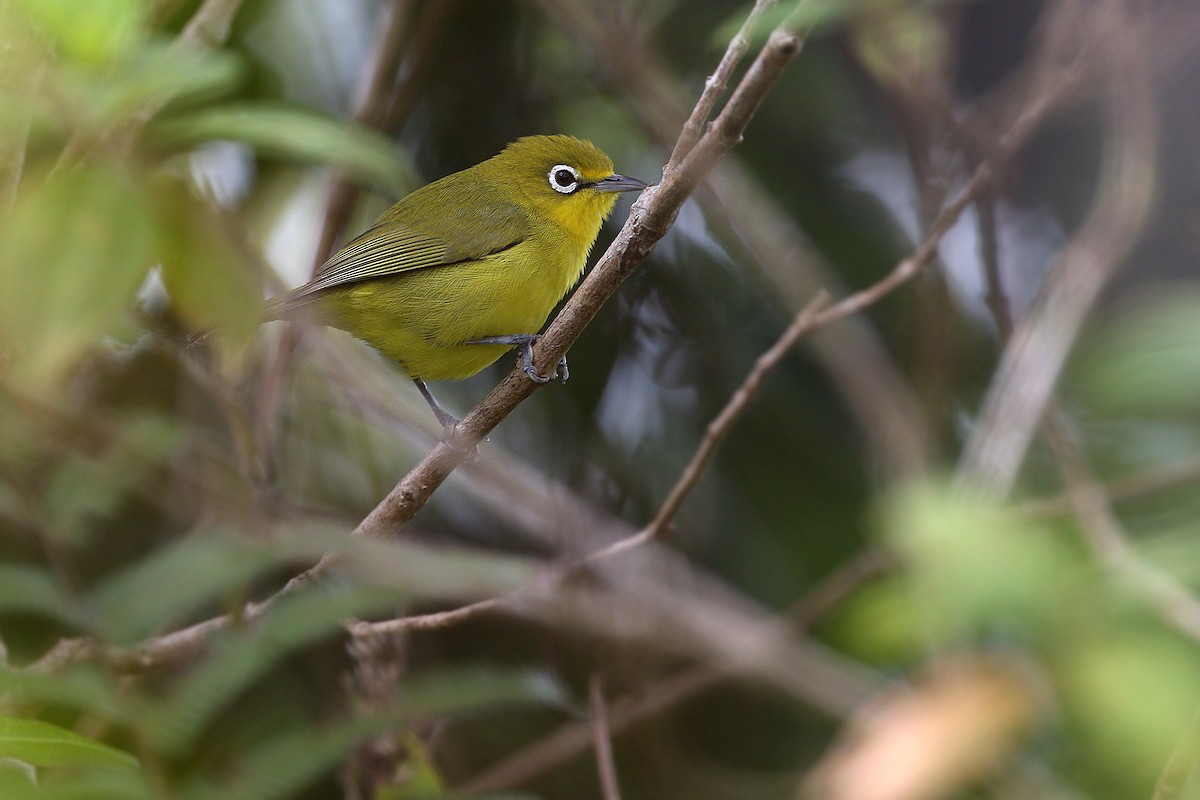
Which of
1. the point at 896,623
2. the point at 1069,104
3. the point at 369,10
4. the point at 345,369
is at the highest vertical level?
the point at 369,10

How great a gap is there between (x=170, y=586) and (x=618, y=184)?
6.35ft

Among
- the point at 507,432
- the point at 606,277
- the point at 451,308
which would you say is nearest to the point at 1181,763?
the point at 606,277

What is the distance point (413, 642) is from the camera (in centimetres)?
473

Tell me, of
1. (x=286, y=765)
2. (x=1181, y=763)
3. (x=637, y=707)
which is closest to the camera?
(x=1181, y=763)

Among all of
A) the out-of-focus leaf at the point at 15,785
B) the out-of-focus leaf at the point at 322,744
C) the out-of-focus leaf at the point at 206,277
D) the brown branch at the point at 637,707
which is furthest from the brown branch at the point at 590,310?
the brown branch at the point at 637,707

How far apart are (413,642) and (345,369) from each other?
4.05ft

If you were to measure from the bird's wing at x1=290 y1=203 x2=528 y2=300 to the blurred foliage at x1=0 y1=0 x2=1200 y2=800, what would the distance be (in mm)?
302

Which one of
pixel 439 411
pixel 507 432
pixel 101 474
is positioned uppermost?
pixel 507 432

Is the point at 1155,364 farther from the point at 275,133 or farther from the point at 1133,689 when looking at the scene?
the point at 275,133

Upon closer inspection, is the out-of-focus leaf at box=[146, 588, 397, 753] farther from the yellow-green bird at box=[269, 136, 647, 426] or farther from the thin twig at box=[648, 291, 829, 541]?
the yellow-green bird at box=[269, 136, 647, 426]

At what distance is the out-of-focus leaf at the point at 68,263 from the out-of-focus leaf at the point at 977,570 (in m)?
1.38

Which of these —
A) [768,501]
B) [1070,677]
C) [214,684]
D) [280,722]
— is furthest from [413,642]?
[1070,677]

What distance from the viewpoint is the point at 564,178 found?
386 centimetres

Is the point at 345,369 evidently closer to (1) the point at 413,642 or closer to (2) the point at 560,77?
(1) the point at 413,642
